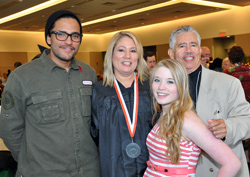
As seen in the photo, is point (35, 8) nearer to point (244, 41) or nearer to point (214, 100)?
point (244, 41)

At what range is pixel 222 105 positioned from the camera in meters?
2.08

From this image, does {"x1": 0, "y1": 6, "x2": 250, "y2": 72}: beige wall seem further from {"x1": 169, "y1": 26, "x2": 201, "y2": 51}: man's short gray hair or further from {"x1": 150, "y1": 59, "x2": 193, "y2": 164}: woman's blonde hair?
{"x1": 150, "y1": 59, "x2": 193, "y2": 164}: woman's blonde hair

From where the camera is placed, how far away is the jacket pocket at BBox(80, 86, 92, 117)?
2190 mm

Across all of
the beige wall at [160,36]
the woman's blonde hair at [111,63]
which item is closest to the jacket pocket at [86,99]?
the woman's blonde hair at [111,63]

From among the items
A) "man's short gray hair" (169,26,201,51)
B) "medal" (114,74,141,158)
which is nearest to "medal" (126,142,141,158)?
"medal" (114,74,141,158)

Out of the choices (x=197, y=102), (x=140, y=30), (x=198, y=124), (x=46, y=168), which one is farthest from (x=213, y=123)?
(x=140, y=30)

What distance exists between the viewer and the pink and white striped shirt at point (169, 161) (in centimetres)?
176

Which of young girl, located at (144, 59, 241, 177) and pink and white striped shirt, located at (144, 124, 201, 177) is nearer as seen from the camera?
young girl, located at (144, 59, 241, 177)

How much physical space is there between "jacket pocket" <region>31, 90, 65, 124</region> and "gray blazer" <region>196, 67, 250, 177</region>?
1091 millimetres

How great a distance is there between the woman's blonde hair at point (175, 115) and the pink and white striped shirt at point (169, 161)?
0.04 m

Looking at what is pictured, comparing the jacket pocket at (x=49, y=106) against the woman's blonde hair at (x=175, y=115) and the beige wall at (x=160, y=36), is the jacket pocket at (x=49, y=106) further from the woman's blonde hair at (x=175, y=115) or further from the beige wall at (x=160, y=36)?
the beige wall at (x=160, y=36)

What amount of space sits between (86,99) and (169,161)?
0.85 meters

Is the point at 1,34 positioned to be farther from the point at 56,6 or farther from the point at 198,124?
the point at 198,124

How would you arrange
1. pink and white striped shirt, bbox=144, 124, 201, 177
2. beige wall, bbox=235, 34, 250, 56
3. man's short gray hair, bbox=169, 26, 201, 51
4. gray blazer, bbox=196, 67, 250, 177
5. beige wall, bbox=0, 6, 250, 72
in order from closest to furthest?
pink and white striped shirt, bbox=144, 124, 201, 177
gray blazer, bbox=196, 67, 250, 177
man's short gray hair, bbox=169, 26, 201, 51
beige wall, bbox=235, 34, 250, 56
beige wall, bbox=0, 6, 250, 72
